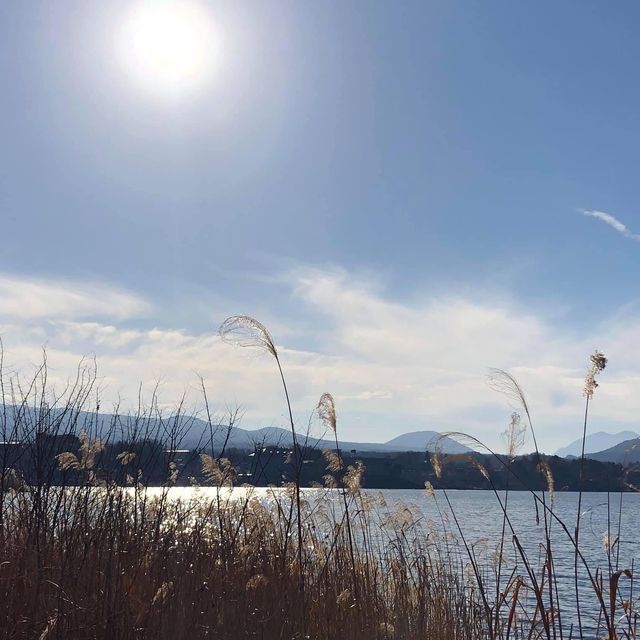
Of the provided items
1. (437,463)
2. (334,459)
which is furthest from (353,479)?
(437,463)

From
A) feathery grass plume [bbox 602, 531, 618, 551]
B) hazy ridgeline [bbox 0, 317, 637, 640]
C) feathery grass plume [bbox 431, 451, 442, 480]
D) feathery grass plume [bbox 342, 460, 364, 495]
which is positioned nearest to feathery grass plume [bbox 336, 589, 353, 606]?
hazy ridgeline [bbox 0, 317, 637, 640]

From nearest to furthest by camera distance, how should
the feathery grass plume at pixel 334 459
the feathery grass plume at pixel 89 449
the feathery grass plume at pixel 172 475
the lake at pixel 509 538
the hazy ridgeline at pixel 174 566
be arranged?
the hazy ridgeline at pixel 174 566 → the feathery grass plume at pixel 89 449 → the feathery grass plume at pixel 334 459 → the feathery grass plume at pixel 172 475 → the lake at pixel 509 538

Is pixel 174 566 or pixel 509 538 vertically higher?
pixel 174 566

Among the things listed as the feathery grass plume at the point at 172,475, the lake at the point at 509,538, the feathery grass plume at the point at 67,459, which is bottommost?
the lake at the point at 509,538

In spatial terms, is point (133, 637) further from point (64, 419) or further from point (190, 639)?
point (64, 419)

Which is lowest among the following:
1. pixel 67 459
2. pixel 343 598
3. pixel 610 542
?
pixel 343 598

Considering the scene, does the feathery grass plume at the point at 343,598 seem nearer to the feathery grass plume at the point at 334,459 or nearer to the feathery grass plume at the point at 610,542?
the feathery grass plume at the point at 334,459

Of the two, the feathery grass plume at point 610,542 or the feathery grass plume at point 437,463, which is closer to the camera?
the feathery grass plume at point 437,463

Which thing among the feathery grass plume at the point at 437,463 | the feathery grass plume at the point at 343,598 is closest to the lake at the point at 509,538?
the feathery grass plume at the point at 437,463

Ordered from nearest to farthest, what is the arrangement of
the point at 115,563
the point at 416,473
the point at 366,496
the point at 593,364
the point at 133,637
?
1. the point at 593,364
2. the point at 133,637
3. the point at 115,563
4. the point at 366,496
5. the point at 416,473

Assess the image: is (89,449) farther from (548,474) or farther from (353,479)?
(548,474)

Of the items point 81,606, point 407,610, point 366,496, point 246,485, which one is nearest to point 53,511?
A: point 81,606

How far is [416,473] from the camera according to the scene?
373 feet

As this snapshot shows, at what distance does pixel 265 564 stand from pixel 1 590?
86.9 inches
